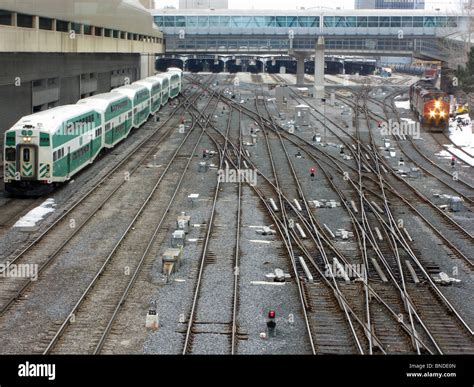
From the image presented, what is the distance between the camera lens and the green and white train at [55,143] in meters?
23.6

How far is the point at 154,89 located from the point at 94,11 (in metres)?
7.98

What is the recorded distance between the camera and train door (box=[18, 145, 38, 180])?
23594 mm

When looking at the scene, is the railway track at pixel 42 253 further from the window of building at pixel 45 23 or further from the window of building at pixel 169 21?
the window of building at pixel 169 21

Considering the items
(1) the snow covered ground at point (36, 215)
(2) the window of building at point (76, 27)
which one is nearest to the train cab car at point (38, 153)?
(1) the snow covered ground at point (36, 215)

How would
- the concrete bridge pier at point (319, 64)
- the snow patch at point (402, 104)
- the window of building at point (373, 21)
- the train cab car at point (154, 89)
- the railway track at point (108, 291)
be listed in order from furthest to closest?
the window of building at point (373, 21) → the concrete bridge pier at point (319, 64) → the snow patch at point (402, 104) → the train cab car at point (154, 89) → the railway track at point (108, 291)

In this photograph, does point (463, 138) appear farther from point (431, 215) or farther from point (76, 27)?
point (76, 27)

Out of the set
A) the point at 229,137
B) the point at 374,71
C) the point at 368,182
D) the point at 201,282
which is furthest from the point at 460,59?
the point at 374,71

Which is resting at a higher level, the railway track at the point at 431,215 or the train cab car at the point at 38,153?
the train cab car at the point at 38,153

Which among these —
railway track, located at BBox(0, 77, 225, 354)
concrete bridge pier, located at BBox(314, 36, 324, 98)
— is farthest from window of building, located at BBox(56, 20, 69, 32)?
concrete bridge pier, located at BBox(314, 36, 324, 98)

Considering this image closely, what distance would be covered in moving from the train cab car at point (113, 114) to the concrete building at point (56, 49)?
3133 mm

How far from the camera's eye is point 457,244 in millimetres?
20016

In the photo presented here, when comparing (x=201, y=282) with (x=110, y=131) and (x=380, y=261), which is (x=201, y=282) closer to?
(x=380, y=261)

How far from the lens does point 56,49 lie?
3331 centimetres

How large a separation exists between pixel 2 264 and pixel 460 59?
167 ft
